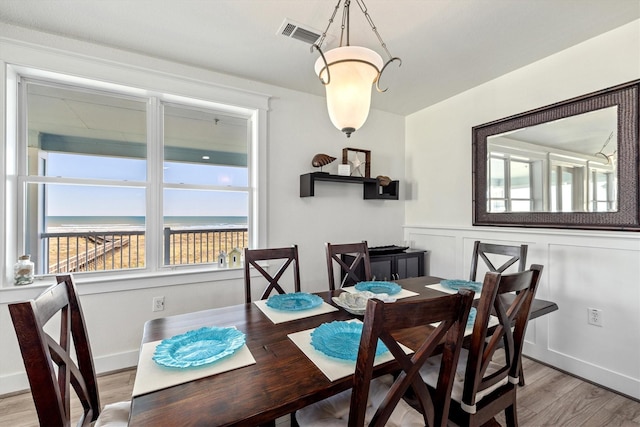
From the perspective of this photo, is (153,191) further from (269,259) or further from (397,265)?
(397,265)

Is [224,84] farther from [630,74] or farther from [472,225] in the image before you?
[630,74]

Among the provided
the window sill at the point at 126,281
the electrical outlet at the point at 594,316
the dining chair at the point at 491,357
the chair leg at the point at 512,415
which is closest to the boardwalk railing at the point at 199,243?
the window sill at the point at 126,281

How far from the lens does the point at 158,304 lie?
2.41 metres

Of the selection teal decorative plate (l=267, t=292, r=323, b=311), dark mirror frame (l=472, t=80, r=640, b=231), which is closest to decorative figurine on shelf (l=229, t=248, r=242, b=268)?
teal decorative plate (l=267, t=292, r=323, b=311)

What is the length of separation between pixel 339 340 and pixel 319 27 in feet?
6.38

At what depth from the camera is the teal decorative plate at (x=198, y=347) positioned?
1.00m

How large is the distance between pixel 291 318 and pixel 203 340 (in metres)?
0.43

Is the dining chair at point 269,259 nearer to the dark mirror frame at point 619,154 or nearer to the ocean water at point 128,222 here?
the ocean water at point 128,222

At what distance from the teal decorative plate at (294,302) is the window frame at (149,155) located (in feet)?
A: 3.94

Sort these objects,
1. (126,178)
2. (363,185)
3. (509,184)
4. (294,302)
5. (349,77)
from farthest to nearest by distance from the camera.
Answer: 1. (363,185)
2. (509,184)
3. (126,178)
4. (294,302)
5. (349,77)

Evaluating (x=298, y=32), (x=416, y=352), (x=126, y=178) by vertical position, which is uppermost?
(x=298, y=32)

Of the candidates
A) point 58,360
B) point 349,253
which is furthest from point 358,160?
point 58,360

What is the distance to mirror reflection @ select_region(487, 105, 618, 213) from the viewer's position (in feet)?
6.63

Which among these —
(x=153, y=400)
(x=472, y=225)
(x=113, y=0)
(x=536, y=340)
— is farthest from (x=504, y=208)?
(x=113, y=0)
